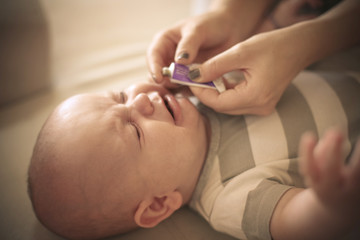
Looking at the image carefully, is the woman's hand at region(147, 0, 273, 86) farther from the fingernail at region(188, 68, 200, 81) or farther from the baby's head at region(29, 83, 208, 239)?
the baby's head at region(29, 83, 208, 239)

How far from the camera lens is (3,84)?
117cm

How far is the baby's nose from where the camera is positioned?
2.60 feet

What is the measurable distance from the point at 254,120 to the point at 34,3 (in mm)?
1211

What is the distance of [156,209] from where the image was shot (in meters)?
0.79

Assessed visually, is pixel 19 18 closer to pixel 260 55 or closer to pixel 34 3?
pixel 34 3

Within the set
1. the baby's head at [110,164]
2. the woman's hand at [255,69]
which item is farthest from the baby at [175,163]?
the woman's hand at [255,69]

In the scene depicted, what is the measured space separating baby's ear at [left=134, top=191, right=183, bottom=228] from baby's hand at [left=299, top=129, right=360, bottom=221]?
0.46 m

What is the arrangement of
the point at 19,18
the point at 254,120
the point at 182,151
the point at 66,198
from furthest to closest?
the point at 19,18, the point at 254,120, the point at 182,151, the point at 66,198

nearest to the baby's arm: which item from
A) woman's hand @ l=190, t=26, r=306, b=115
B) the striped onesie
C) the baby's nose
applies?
the striped onesie

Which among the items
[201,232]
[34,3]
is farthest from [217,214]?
[34,3]

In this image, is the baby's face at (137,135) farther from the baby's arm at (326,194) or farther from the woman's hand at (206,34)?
the baby's arm at (326,194)

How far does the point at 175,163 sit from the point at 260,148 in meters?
0.31

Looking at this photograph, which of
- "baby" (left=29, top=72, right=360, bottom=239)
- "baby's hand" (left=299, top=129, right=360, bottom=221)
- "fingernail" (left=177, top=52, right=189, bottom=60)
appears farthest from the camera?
"fingernail" (left=177, top=52, right=189, bottom=60)

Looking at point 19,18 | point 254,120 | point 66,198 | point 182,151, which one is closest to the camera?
point 66,198
